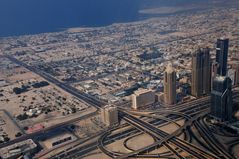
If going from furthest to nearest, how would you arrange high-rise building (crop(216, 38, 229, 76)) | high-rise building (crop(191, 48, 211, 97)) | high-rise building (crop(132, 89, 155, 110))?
high-rise building (crop(216, 38, 229, 76)) < high-rise building (crop(191, 48, 211, 97)) < high-rise building (crop(132, 89, 155, 110))

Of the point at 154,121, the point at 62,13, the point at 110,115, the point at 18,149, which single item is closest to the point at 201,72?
the point at 154,121

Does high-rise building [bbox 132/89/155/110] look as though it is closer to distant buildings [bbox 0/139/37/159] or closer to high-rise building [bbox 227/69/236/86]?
high-rise building [bbox 227/69/236/86]

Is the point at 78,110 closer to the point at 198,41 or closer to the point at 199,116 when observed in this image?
the point at 199,116

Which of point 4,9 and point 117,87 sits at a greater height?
point 4,9

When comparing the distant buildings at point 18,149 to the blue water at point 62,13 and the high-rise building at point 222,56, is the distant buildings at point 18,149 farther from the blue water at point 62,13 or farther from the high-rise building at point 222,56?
the blue water at point 62,13

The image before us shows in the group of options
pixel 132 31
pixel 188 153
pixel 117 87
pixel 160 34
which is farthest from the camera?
pixel 132 31

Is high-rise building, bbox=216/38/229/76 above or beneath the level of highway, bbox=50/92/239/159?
above

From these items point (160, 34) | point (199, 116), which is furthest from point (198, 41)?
point (199, 116)

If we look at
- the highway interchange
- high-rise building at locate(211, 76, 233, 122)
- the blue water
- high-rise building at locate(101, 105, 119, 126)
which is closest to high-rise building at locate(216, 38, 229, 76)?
the highway interchange
